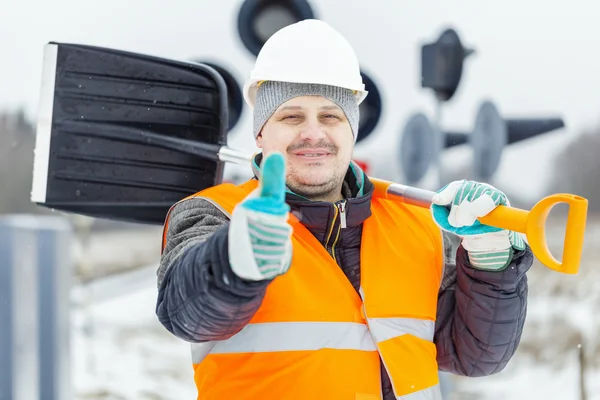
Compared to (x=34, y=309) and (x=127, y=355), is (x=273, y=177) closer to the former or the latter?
(x=34, y=309)

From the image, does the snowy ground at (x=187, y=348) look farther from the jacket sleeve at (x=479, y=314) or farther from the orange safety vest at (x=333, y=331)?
the orange safety vest at (x=333, y=331)

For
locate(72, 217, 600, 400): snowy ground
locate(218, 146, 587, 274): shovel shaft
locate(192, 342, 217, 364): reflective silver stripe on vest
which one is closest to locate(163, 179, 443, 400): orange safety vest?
locate(192, 342, 217, 364): reflective silver stripe on vest

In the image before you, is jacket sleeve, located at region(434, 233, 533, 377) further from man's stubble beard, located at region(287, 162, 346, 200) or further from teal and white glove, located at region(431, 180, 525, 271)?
man's stubble beard, located at region(287, 162, 346, 200)

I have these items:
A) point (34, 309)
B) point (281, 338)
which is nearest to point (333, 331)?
point (281, 338)

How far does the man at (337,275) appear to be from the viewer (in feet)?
5.00

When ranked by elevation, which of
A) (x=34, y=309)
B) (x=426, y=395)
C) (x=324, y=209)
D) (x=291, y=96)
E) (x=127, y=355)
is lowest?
(x=127, y=355)

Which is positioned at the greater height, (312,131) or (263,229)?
(312,131)

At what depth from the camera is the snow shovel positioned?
229 centimetres

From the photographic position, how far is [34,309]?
9.37 feet

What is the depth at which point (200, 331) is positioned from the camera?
4.55ft

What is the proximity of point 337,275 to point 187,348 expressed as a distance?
6083 millimetres

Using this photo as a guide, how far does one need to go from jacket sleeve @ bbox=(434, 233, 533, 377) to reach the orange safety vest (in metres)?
0.07

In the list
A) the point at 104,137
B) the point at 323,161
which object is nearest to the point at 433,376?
the point at 323,161

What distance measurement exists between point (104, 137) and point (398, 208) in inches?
40.5
